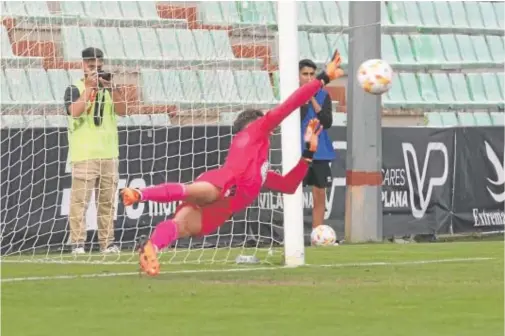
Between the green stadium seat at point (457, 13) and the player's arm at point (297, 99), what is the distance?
15.0 m

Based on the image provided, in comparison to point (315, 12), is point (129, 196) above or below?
below

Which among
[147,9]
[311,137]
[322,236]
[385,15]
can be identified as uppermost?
[385,15]

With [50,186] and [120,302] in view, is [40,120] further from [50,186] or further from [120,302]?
[120,302]

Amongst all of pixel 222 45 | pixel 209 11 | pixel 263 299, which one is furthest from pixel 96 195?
pixel 263 299

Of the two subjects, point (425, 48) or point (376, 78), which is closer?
point (376, 78)

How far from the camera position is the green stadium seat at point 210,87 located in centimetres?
1496

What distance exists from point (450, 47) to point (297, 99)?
14.9 meters

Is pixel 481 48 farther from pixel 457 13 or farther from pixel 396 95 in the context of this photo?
pixel 396 95

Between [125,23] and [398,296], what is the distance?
9.54 meters

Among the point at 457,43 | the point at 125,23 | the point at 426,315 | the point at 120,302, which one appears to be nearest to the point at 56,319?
the point at 120,302

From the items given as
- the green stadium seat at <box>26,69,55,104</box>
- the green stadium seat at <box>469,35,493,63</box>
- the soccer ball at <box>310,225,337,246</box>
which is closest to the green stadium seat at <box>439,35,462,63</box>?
the green stadium seat at <box>469,35,493,63</box>

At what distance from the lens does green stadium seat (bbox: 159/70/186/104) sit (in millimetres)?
15617

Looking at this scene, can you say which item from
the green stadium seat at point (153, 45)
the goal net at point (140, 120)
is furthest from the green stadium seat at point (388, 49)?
the green stadium seat at point (153, 45)

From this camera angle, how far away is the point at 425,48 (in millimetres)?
24359
